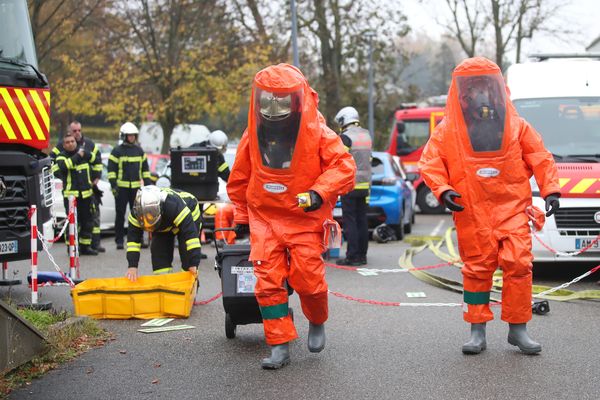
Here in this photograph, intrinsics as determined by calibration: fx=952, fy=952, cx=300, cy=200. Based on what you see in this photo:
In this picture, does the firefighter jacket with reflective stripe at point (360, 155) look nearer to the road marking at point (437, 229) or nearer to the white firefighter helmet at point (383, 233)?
the white firefighter helmet at point (383, 233)

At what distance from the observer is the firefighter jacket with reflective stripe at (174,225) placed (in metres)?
8.45

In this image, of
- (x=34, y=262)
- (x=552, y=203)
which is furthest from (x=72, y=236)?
(x=552, y=203)

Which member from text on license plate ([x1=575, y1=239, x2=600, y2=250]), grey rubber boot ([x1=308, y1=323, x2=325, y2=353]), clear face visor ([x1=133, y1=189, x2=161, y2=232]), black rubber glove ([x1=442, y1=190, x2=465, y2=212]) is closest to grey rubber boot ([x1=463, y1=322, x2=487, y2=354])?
black rubber glove ([x1=442, y1=190, x2=465, y2=212])

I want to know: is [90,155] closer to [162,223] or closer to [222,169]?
[222,169]

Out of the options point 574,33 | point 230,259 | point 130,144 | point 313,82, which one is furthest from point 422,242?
point 574,33

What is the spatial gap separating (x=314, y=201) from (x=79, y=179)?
817 centimetres

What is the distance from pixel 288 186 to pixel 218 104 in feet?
75.8

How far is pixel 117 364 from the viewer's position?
263 inches

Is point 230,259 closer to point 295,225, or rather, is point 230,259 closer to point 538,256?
point 295,225

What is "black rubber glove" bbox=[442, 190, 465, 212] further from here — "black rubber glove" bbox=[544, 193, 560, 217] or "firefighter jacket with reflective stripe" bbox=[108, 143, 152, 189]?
"firefighter jacket with reflective stripe" bbox=[108, 143, 152, 189]

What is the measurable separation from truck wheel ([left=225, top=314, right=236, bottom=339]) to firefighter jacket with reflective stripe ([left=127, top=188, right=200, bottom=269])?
111cm

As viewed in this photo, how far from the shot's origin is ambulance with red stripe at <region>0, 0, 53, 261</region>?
28.1ft

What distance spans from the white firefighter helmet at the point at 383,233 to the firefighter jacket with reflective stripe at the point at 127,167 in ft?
12.9

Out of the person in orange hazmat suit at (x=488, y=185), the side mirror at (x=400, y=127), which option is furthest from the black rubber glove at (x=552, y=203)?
the side mirror at (x=400, y=127)
